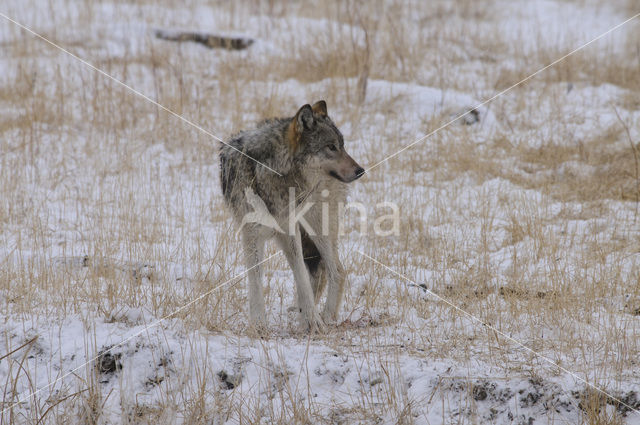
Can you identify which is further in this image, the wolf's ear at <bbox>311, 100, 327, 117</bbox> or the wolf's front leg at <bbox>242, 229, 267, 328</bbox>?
the wolf's ear at <bbox>311, 100, 327, 117</bbox>

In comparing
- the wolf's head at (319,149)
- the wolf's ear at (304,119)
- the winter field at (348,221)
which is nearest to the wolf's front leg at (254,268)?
the winter field at (348,221)

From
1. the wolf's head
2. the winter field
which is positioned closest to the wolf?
the wolf's head

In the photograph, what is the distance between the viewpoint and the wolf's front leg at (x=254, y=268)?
507 cm

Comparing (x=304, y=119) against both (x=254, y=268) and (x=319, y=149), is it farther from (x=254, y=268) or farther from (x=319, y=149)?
(x=254, y=268)

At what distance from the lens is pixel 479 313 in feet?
16.6

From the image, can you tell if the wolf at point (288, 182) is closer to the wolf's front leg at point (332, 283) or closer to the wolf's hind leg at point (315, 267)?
the wolf's front leg at point (332, 283)

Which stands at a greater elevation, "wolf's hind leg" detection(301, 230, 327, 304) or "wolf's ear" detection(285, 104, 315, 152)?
"wolf's ear" detection(285, 104, 315, 152)

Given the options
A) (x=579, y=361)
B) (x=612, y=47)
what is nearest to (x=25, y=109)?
(x=579, y=361)

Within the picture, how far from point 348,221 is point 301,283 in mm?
2456

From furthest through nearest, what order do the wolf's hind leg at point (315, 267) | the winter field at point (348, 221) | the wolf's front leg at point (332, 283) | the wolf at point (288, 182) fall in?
1. the wolf's hind leg at point (315, 267)
2. the wolf's front leg at point (332, 283)
3. the wolf at point (288, 182)
4. the winter field at point (348, 221)

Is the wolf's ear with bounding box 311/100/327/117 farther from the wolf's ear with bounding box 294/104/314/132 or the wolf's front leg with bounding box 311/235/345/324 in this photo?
the wolf's front leg with bounding box 311/235/345/324

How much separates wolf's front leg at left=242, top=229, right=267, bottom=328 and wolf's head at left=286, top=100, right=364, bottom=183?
2.33 feet

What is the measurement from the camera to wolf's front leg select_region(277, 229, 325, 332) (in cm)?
506

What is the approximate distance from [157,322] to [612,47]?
433 inches
